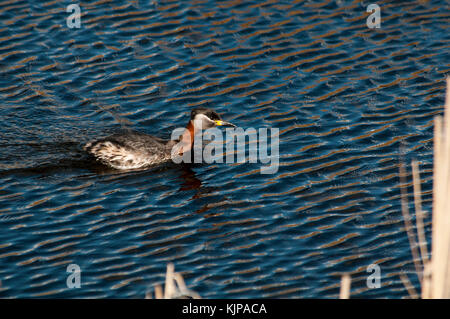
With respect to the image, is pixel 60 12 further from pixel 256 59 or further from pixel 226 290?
pixel 226 290

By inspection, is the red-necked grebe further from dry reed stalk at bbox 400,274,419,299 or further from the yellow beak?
dry reed stalk at bbox 400,274,419,299

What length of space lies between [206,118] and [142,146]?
1.19 metres

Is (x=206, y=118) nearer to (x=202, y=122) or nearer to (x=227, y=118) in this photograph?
(x=202, y=122)

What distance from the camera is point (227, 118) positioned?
14.4 metres

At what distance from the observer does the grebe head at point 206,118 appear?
44.0ft

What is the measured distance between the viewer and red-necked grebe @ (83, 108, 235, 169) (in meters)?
13.2

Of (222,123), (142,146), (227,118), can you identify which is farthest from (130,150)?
(227,118)

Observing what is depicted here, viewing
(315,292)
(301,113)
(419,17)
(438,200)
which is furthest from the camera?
(419,17)

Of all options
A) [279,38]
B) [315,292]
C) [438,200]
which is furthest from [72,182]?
[438,200]

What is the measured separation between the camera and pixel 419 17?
17.1 metres

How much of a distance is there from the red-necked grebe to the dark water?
302 millimetres

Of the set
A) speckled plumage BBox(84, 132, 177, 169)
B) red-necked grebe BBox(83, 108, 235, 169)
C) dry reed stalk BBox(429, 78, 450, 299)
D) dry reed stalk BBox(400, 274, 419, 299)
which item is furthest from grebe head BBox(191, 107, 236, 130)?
dry reed stalk BBox(429, 78, 450, 299)
